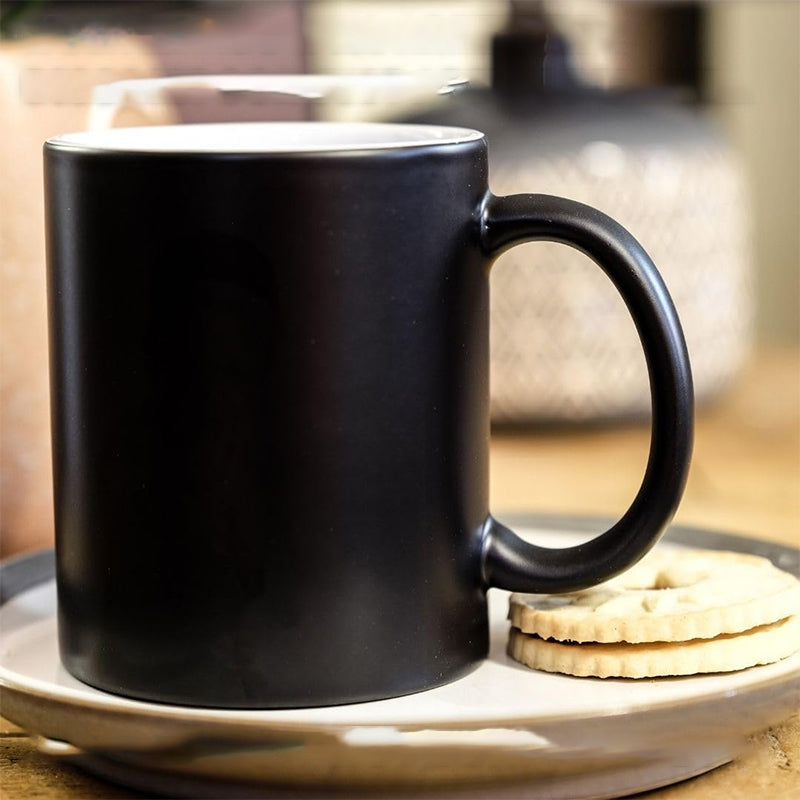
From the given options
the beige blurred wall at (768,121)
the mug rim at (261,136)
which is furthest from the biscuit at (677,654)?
the beige blurred wall at (768,121)

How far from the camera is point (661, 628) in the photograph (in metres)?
0.40

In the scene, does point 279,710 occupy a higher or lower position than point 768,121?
lower

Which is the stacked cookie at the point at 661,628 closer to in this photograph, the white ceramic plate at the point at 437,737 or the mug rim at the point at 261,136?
the white ceramic plate at the point at 437,737

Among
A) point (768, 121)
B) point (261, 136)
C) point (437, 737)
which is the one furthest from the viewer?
point (768, 121)

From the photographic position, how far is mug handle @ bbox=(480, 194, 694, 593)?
15.5 inches

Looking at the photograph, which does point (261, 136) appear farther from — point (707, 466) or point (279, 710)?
point (707, 466)

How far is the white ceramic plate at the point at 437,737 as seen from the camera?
0.35m

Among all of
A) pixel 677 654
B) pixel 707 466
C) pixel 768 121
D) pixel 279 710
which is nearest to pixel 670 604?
pixel 677 654

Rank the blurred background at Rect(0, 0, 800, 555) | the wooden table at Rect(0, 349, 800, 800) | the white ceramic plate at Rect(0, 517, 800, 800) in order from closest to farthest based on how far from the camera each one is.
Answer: the white ceramic plate at Rect(0, 517, 800, 800), the blurred background at Rect(0, 0, 800, 555), the wooden table at Rect(0, 349, 800, 800)

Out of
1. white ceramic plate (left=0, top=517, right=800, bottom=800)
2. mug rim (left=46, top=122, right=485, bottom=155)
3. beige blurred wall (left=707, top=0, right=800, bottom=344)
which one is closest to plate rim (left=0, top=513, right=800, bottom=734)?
white ceramic plate (left=0, top=517, right=800, bottom=800)

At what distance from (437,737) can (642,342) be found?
5.1 inches

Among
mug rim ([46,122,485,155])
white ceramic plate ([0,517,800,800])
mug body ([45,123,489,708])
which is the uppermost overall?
mug rim ([46,122,485,155])

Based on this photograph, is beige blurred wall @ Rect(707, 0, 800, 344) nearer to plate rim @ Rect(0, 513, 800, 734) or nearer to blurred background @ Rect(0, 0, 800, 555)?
blurred background @ Rect(0, 0, 800, 555)

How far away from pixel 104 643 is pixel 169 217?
0.13 metres
